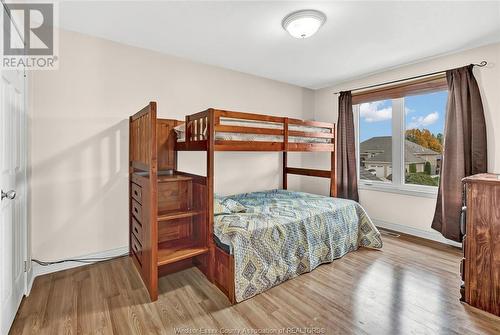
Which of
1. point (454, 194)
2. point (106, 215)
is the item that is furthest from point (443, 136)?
point (106, 215)

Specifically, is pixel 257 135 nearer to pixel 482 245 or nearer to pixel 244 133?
pixel 244 133

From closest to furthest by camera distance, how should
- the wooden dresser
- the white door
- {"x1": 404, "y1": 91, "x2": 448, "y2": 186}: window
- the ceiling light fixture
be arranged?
the white door
the wooden dresser
the ceiling light fixture
{"x1": 404, "y1": 91, "x2": 448, "y2": 186}: window

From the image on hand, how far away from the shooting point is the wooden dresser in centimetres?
176

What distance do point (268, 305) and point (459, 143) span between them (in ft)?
8.84

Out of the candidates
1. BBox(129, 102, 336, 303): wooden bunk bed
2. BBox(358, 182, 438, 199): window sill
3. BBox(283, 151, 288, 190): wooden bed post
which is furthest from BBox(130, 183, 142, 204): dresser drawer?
BBox(358, 182, 438, 199): window sill

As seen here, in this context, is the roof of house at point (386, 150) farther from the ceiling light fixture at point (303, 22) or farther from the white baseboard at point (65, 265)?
the white baseboard at point (65, 265)

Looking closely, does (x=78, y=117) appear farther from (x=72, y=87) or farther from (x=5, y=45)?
(x=5, y=45)

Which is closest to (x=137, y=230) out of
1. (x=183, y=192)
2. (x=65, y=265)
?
(x=183, y=192)

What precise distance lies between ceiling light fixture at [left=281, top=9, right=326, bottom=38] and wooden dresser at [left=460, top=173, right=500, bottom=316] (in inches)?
67.7

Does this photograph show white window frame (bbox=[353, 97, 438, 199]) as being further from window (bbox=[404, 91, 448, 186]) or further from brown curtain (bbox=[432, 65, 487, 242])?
brown curtain (bbox=[432, 65, 487, 242])

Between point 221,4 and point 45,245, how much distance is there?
8.66 ft

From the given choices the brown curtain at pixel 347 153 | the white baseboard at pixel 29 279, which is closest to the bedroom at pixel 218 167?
the white baseboard at pixel 29 279

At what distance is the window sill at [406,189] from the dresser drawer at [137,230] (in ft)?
10.5

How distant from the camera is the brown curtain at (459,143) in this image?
2691mm
